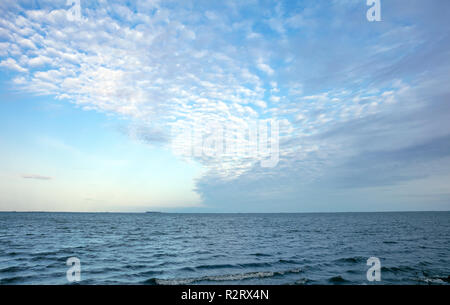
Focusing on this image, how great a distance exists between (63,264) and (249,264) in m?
17.3

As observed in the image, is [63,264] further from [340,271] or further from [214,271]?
[340,271]

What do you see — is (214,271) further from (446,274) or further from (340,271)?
(446,274)

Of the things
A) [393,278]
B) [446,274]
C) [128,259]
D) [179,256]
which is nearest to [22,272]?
[128,259]

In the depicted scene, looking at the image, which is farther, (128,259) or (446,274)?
(128,259)

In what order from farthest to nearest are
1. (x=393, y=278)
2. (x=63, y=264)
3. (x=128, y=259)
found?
(x=128, y=259), (x=63, y=264), (x=393, y=278)

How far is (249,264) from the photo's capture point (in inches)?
925
